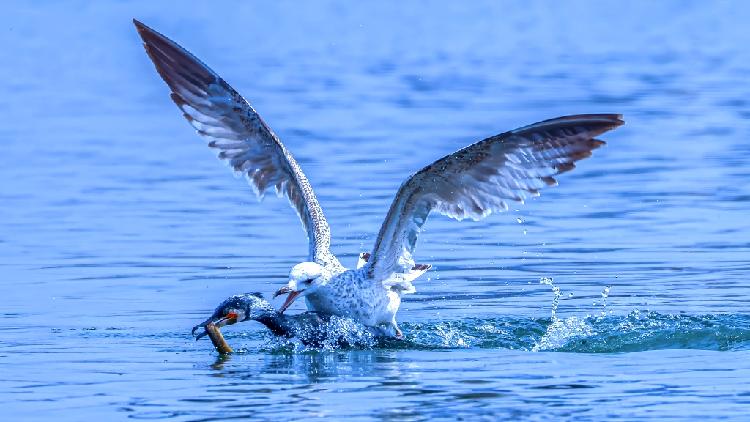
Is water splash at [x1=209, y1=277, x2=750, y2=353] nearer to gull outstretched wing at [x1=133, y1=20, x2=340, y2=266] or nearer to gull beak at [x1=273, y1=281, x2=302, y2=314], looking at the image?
gull beak at [x1=273, y1=281, x2=302, y2=314]

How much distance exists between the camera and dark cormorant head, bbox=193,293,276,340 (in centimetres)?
1366

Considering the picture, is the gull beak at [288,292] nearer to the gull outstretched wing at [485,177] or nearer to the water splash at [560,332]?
the gull outstretched wing at [485,177]

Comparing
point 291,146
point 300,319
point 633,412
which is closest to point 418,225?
point 300,319

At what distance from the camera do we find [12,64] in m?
35.8

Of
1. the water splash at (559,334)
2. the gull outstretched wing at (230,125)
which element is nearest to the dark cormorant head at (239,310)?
the water splash at (559,334)

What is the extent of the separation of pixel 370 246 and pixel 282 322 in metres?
3.83

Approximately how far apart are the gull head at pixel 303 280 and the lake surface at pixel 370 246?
398 millimetres

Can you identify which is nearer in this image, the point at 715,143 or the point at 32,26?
the point at 715,143

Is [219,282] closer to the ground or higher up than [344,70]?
closer to the ground

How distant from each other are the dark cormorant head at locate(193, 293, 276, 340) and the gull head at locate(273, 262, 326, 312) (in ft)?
0.49

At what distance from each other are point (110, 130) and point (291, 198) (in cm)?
1112

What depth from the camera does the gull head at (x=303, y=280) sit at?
45.4ft

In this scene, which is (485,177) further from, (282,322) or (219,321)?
(219,321)

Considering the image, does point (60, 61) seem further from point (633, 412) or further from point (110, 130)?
point (633, 412)
